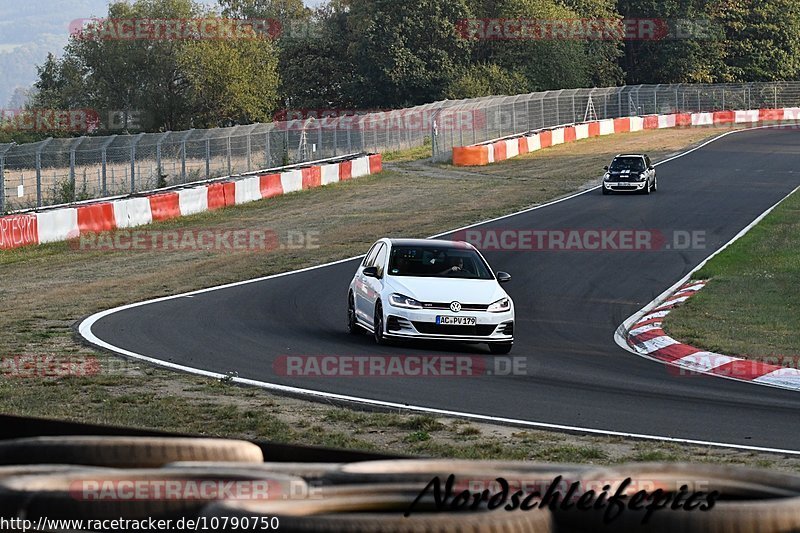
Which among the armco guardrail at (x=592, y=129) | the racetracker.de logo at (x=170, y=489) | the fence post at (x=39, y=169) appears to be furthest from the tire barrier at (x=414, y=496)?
the armco guardrail at (x=592, y=129)

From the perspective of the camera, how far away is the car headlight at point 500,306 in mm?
15820

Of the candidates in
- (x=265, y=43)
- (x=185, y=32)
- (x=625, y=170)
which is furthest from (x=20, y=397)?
(x=265, y=43)

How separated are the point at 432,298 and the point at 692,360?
337cm

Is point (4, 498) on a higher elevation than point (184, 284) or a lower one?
higher

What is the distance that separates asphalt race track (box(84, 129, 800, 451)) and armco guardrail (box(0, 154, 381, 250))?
25.8 feet

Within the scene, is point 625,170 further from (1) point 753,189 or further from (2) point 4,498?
(2) point 4,498

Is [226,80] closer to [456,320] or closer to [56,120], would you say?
[56,120]

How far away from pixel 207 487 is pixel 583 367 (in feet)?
33.3

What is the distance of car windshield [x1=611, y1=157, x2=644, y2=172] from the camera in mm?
38812

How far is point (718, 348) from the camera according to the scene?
50.3ft
